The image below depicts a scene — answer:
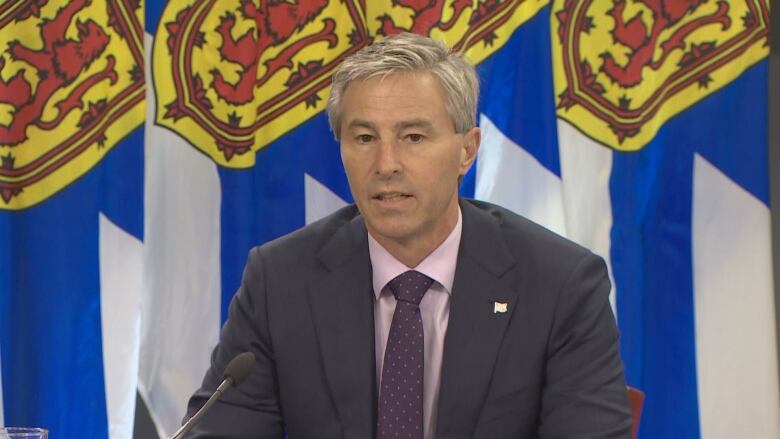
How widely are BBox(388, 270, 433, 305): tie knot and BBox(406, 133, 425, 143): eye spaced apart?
0.29 m

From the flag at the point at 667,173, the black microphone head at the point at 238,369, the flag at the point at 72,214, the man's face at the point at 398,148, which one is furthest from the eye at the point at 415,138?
the flag at the point at 72,214

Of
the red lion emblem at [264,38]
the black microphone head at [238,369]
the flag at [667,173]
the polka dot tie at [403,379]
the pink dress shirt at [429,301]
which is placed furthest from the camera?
the red lion emblem at [264,38]

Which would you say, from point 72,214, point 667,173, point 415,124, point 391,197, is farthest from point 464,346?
point 72,214

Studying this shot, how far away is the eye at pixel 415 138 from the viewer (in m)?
2.22

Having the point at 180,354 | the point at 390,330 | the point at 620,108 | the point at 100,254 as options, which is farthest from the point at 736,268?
the point at 100,254

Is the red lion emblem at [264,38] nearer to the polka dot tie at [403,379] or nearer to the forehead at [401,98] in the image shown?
the forehead at [401,98]

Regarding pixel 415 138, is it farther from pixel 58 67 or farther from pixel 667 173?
pixel 58 67

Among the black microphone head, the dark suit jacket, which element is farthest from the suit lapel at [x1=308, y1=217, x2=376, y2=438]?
the black microphone head

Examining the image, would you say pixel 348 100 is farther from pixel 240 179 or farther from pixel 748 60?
pixel 748 60

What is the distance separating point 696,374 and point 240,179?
59.4 inches

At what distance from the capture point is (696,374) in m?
3.35

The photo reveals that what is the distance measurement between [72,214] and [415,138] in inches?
62.9

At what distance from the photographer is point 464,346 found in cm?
223

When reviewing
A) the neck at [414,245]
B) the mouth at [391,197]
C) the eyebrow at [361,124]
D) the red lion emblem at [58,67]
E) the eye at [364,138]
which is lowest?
the neck at [414,245]
